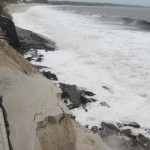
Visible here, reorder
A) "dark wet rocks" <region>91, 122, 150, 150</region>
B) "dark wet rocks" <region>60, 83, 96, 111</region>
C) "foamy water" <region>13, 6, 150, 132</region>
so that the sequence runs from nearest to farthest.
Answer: "dark wet rocks" <region>91, 122, 150, 150</region>, "foamy water" <region>13, 6, 150, 132</region>, "dark wet rocks" <region>60, 83, 96, 111</region>

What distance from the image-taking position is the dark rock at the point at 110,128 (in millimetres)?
6492

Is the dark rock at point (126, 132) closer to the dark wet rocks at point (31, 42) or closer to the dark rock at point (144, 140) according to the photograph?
the dark rock at point (144, 140)

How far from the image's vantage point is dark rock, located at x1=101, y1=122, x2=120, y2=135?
21.3 feet

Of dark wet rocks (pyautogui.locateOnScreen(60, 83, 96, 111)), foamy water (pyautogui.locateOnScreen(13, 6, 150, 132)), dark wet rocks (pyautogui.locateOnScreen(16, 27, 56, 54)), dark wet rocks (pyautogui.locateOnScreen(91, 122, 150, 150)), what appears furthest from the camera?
dark wet rocks (pyautogui.locateOnScreen(16, 27, 56, 54))

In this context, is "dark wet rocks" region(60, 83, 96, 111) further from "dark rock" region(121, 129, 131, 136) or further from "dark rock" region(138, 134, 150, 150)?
"dark rock" region(138, 134, 150, 150)

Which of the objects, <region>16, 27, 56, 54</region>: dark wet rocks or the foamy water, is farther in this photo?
<region>16, 27, 56, 54</region>: dark wet rocks

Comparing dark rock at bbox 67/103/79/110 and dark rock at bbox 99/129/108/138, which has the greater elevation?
dark rock at bbox 99/129/108/138

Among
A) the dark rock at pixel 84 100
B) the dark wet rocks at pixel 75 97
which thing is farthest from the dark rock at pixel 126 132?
the dark rock at pixel 84 100

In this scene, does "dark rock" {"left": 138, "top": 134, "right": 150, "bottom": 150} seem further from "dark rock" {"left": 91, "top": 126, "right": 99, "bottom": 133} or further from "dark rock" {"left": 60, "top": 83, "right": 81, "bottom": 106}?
"dark rock" {"left": 60, "top": 83, "right": 81, "bottom": 106}

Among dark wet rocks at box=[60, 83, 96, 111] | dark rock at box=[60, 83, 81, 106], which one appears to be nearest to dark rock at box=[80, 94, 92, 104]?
dark wet rocks at box=[60, 83, 96, 111]

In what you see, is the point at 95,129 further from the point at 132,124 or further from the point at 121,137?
the point at 132,124

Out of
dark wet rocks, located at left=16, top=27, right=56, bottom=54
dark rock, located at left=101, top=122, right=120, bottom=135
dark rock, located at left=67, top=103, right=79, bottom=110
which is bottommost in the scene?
dark wet rocks, located at left=16, top=27, right=56, bottom=54

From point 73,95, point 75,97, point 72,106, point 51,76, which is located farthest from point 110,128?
point 51,76

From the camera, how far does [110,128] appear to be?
6.60m
